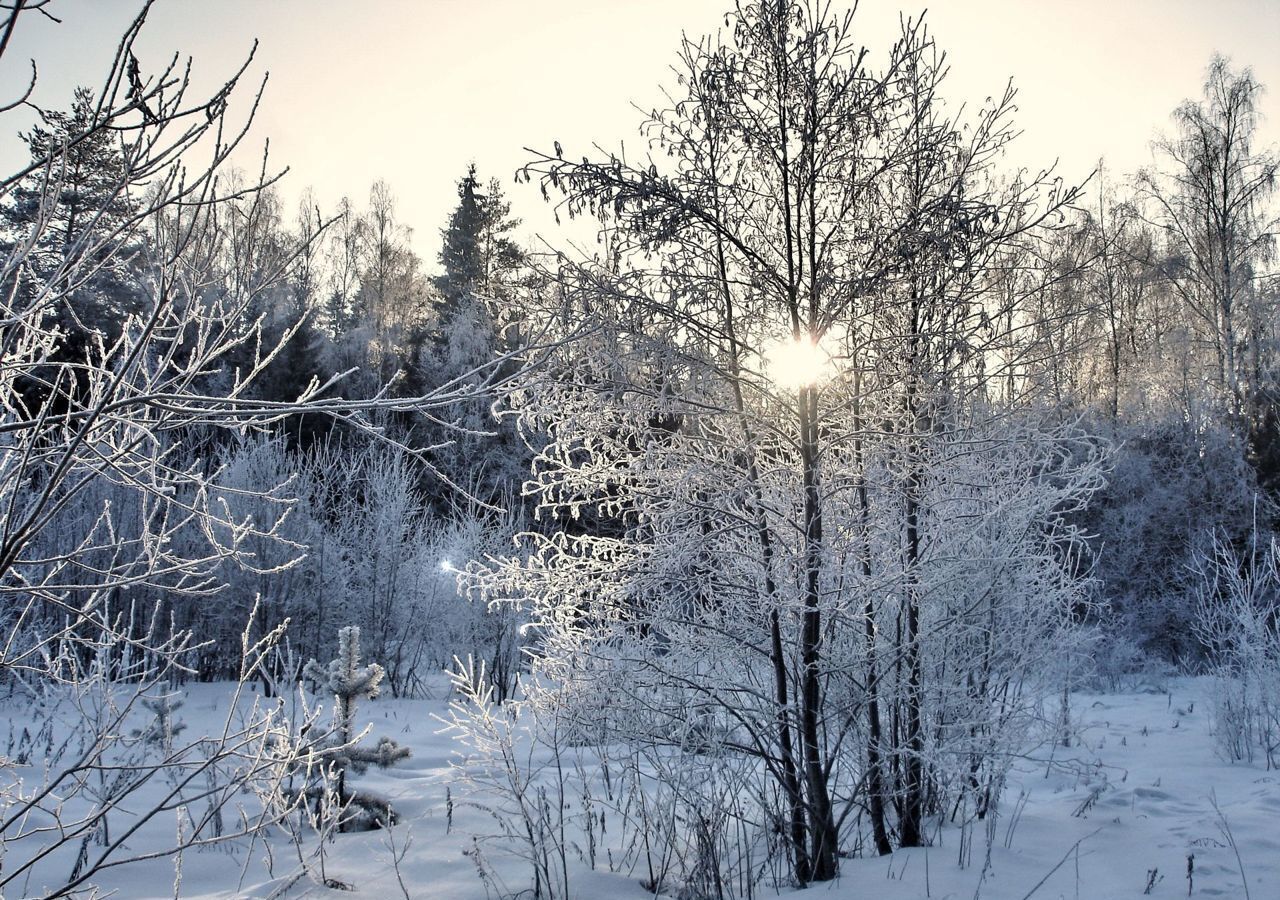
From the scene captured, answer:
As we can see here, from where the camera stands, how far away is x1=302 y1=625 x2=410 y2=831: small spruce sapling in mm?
5445

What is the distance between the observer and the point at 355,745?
210 inches

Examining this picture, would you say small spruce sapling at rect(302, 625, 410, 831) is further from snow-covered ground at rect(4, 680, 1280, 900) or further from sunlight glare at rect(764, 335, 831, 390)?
sunlight glare at rect(764, 335, 831, 390)

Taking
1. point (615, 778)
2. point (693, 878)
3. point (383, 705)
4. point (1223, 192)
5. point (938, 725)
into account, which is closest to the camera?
point (693, 878)

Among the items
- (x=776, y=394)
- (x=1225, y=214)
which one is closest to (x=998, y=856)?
(x=776, y=394)

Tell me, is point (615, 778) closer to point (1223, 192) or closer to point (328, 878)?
point (328, 878)

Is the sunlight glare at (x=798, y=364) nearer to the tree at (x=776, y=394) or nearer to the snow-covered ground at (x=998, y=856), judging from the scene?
the tree at (x=776, y=394)

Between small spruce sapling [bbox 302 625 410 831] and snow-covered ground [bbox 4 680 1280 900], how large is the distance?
173mm

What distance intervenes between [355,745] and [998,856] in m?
4.02

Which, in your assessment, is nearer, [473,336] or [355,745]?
[355,745]

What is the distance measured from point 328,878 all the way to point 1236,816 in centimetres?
575

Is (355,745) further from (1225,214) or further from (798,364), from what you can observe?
(1225,214)

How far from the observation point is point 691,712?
4.56 metres

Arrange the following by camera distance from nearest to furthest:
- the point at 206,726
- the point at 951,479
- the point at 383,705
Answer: the point at 951,479
the point at 206,726
the point at 383,705

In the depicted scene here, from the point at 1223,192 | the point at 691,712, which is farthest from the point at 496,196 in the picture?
the point at 691,712
